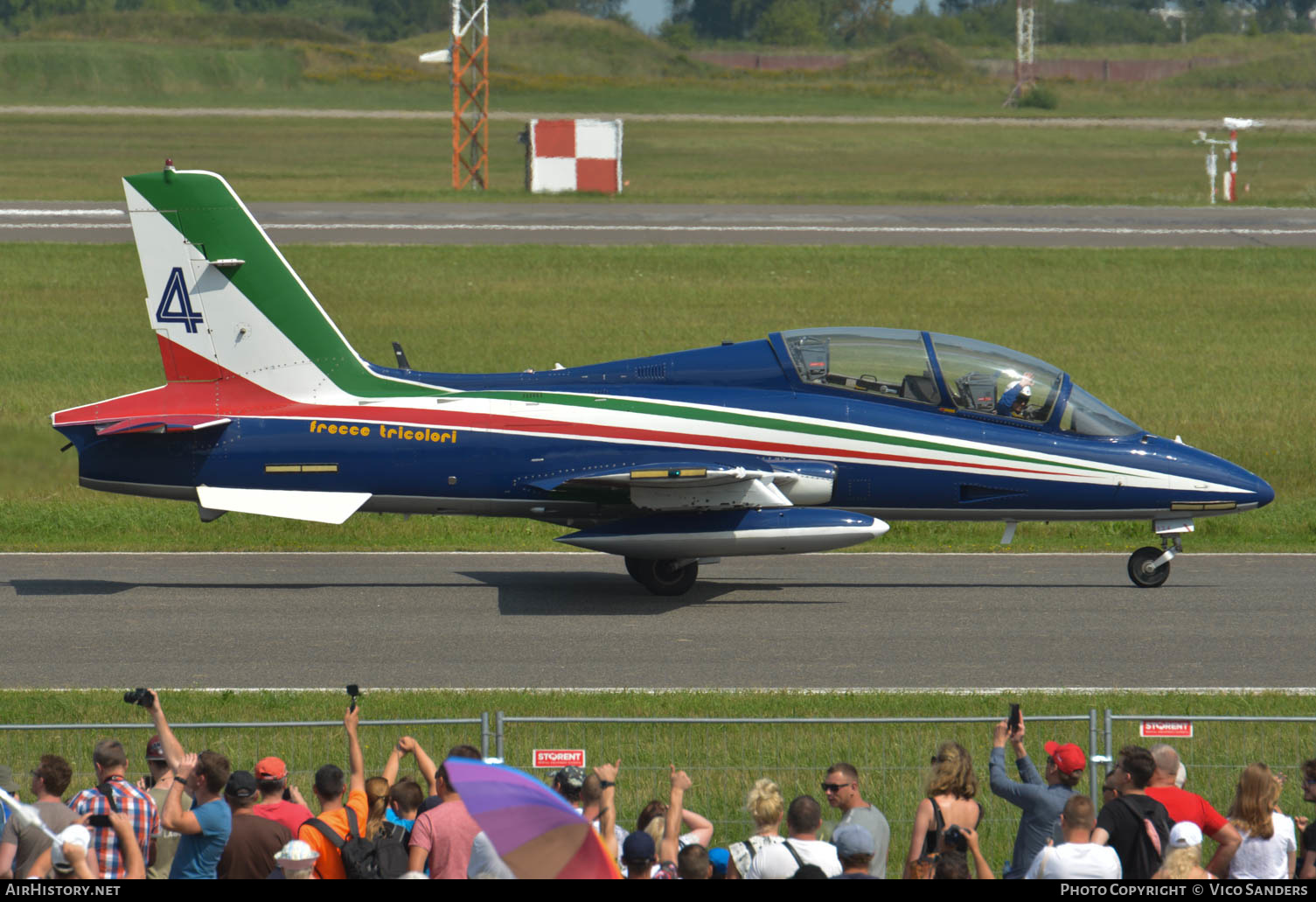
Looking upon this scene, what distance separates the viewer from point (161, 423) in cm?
1622

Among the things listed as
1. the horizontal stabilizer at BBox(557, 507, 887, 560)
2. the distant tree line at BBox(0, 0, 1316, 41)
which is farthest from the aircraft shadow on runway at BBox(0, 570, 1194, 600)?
the distant tree line at BBox(0, 0, 1316, 41)

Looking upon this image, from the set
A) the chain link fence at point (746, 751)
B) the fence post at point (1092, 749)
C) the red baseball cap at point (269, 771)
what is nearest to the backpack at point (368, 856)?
the red baseball cap at point (269, 771)

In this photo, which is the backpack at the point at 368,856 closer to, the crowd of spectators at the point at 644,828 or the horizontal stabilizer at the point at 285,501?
the crowd of spectators at the point at 644,828

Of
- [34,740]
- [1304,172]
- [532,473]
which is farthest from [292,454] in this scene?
[1304,172]

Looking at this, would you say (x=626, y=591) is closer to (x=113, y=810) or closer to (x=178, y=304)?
(x=178, y=304)

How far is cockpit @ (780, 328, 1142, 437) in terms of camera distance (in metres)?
16.3

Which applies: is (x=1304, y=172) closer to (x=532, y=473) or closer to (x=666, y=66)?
(x=532, y=473)

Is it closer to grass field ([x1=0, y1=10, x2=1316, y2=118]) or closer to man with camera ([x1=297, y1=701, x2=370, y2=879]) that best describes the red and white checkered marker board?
grass field ([x1=0, y1=10, x2=1316, y2=118])

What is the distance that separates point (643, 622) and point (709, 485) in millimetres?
1566

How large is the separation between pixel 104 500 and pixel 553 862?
18176 millimetres

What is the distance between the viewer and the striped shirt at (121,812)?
24.7 ft

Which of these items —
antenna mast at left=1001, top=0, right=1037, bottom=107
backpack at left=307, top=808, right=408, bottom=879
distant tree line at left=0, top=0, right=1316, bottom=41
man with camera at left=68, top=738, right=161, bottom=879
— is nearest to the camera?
man with camera at left=68, top=738, right=161, bottom=879

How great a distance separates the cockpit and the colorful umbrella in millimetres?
11785

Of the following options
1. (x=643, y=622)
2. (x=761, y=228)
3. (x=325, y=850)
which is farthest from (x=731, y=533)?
(x=761, y=228)
